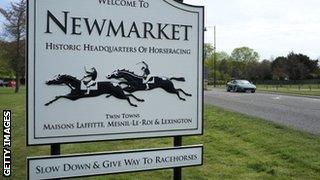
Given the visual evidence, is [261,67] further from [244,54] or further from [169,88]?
[169,88]

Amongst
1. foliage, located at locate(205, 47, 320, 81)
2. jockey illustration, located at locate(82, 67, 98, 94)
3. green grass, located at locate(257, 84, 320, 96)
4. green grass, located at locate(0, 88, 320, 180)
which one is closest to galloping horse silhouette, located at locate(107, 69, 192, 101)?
jockey illustration, located at locate(82, 67, 98, 94)

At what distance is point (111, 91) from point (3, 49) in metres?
46.6

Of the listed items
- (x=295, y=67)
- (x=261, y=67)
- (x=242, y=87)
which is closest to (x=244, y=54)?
(x=261, y=67)

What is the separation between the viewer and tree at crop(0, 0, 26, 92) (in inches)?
1695

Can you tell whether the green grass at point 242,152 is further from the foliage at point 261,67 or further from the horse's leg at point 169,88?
the foliage at point 261,67

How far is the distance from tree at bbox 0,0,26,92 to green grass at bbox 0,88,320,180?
3233 cm

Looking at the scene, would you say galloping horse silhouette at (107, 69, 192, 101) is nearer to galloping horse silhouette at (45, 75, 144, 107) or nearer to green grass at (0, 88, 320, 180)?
galloping horse silhouette at (45, 75, 144, 107)

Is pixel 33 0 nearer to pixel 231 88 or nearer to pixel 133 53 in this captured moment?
pixel 133 53

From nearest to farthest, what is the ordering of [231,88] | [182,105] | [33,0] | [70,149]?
[33,0] → [182,105] → [70,149] → [231,88]

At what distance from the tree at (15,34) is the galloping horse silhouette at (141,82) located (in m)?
38.0

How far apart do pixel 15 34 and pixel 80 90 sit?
41.2 m

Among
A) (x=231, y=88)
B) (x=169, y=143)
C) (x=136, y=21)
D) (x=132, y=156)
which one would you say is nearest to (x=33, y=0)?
(x=136, y=21)

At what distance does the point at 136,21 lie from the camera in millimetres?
5004

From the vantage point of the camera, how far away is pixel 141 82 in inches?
198
